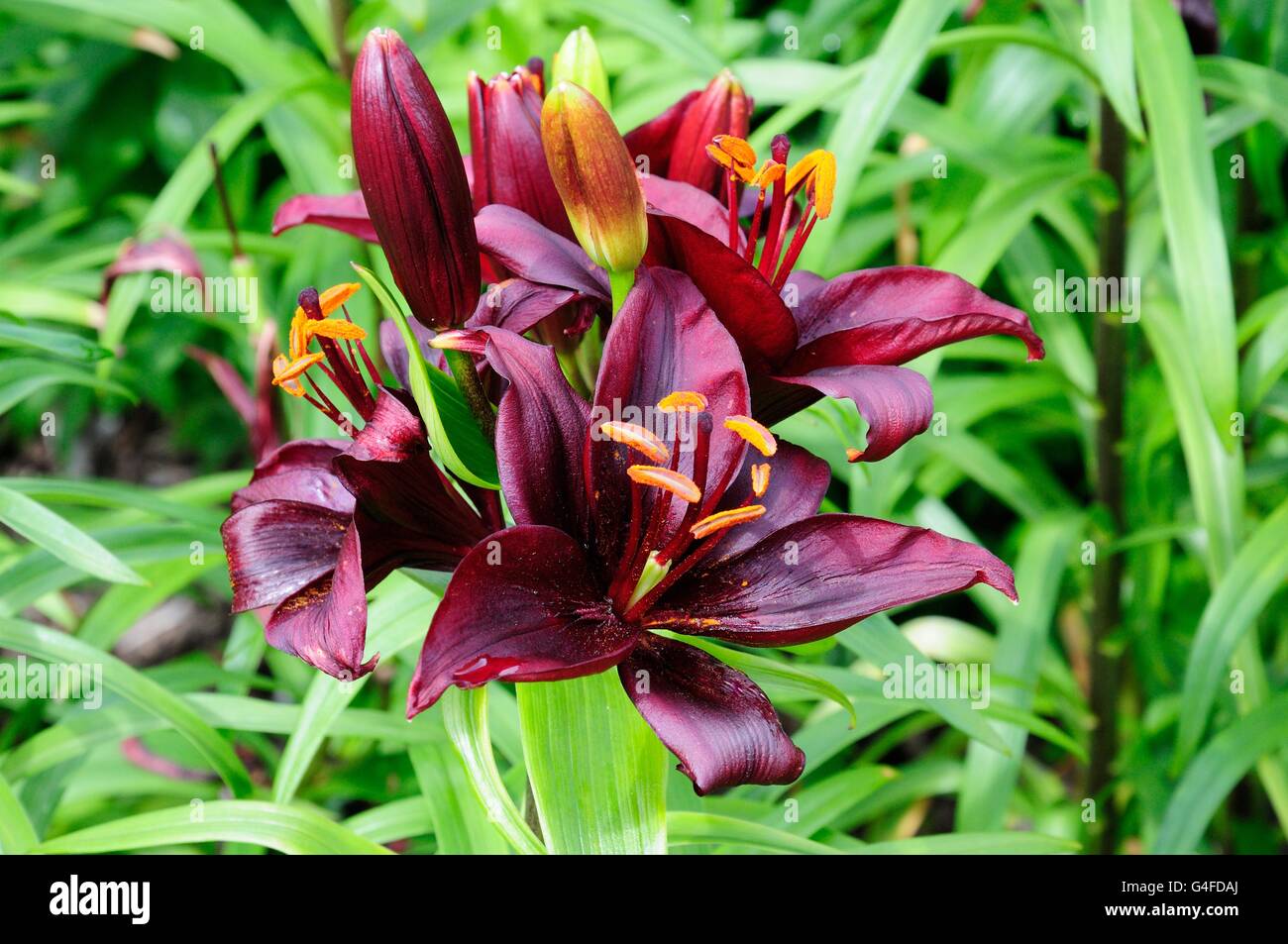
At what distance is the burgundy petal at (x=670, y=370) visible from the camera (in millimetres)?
674

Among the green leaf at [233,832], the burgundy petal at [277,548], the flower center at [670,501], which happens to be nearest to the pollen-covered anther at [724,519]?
the flower center at [670,501]

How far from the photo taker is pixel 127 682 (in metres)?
0.94

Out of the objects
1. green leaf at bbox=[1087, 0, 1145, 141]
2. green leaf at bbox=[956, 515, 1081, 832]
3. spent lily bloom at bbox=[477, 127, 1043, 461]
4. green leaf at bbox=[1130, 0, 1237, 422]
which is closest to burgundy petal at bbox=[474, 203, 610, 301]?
spent lily bloom at bbox=[477, 127, 1043, 461]

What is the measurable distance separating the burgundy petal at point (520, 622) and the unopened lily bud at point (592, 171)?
164 mm

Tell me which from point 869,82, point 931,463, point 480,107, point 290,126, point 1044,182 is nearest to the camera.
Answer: point 480,107

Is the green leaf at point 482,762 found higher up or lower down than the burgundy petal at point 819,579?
lower down

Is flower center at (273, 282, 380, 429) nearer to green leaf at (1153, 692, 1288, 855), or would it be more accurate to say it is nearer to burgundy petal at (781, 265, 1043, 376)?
burgundy petal at (781, 265, 1043, 376)

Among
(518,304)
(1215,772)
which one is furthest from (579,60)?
(1215,772)

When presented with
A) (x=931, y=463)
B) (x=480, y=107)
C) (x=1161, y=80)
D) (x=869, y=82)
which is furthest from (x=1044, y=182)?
(x=480, y=107)

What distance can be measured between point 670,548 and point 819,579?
0.09 meters

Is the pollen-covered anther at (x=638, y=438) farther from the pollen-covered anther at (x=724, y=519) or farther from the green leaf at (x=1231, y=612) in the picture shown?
the green leaf at (x=1231, y=612)
